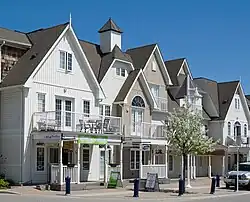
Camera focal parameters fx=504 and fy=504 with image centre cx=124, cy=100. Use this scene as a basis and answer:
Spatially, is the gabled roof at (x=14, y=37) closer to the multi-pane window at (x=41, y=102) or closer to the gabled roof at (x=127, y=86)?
the multi-pane window at (x=41, y=102)

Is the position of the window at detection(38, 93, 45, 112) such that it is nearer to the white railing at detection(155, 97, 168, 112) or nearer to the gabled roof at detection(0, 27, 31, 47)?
the gabled roof at detection(0, 27, 31, 47)

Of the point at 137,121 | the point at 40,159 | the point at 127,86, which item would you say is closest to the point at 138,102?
the point at 137,121

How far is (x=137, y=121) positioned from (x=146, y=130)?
44.8 inches

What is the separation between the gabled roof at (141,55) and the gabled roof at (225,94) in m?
13.2

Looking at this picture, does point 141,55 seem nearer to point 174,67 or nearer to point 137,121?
point 174,67

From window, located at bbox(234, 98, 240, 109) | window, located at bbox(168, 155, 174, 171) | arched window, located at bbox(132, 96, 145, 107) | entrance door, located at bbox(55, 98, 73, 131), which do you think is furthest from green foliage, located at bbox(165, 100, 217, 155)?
window, located at bbox(234, 98, 240, 109)

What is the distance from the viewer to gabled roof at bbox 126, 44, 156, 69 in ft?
144

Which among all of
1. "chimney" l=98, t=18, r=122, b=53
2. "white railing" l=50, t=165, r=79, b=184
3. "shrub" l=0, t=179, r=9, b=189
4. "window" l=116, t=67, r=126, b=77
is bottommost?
"shrub" l=0, t=179, r=9, b=189

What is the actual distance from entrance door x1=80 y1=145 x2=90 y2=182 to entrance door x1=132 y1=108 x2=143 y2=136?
5477 millimetres

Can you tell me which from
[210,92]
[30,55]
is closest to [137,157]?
[30,55]

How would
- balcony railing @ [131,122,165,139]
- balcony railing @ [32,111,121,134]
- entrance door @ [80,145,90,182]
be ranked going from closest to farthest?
balcony railing @ [32,111,121,134] → entrance door @ [80,145,90,182] → balcony railing @ [131,122,165,139]

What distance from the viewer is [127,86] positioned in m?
40.5

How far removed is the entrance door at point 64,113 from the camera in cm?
3284

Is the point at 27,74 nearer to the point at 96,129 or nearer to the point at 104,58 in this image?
the point at 96,129
